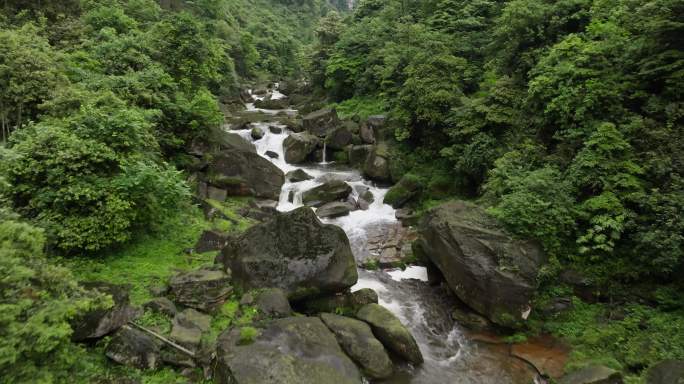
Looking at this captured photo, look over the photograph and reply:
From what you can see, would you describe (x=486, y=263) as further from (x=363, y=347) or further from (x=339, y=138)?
(x=339, y=138)

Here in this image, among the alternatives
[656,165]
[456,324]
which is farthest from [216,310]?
[656,165]

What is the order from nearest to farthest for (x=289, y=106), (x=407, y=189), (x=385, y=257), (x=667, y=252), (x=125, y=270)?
(x=667, y=252) < (x=125, y=270) < (x=385, y=257) < (x=407, y=189) < (x=289, y=106)

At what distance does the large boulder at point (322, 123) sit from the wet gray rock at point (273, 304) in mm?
16959

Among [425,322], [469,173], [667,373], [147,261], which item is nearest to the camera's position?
[667,373]

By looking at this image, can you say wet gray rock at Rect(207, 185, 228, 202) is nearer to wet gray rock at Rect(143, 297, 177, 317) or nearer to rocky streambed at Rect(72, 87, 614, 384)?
rocky streambed at Rect(72, 87, 614, 384)

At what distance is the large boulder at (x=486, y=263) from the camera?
11.2m

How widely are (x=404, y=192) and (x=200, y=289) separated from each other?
38.8 feet

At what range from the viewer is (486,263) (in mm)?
11562

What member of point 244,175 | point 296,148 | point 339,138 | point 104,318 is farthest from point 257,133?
point 104,318

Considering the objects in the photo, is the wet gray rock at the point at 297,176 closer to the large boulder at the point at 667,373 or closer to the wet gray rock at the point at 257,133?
the wet gray rock at the point at 257,133

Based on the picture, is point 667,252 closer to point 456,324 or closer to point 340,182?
point 456,324

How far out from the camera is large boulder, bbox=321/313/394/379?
9.45m

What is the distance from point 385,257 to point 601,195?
7.77 metres

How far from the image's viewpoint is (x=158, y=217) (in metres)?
12.2
